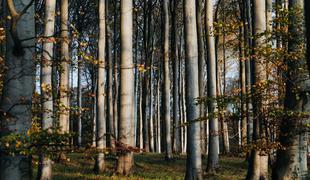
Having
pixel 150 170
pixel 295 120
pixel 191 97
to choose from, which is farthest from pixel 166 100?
pixel 295 120

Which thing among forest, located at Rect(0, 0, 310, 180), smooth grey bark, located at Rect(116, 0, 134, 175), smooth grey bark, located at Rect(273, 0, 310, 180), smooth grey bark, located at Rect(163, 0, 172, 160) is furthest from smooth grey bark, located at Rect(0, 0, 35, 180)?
smooth grey bark, located at Rect(163, 0, 172, 160)

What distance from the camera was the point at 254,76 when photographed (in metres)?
12.0

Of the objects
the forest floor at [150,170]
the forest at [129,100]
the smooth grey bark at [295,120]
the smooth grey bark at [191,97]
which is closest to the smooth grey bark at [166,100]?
the forest at [129,100]

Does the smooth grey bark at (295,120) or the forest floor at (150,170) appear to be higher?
the smooth grey bark at (295,120)

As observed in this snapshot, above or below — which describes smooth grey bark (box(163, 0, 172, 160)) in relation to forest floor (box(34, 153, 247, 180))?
above

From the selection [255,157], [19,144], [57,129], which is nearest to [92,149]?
[57,129]

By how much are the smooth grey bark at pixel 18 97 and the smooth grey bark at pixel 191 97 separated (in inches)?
298

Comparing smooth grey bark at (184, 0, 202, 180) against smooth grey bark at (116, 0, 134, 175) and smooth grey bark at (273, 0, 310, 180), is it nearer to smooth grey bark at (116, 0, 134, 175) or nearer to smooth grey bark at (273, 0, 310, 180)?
smooth grey bark at (116, 0, 134, 175)

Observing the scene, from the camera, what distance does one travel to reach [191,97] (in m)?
12.7

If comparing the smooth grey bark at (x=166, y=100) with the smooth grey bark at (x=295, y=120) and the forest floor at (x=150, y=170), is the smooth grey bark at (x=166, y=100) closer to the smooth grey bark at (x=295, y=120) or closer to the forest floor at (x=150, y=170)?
the forest floor at (x=150, y=170)

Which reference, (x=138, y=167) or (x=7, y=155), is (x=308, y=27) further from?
(x=138, y=167)

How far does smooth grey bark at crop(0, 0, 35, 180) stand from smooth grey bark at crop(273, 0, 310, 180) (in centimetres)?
622

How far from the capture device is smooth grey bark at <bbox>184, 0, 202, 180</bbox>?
12222 mm

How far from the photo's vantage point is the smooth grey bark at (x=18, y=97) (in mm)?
4535
